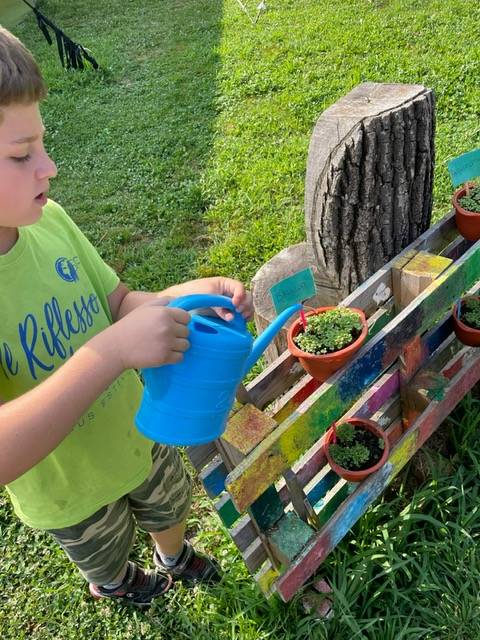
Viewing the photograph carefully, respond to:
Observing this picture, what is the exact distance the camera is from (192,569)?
204 cm

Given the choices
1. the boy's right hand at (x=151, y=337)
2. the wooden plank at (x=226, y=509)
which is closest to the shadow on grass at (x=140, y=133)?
the wooden plank at (x=226, y=509)

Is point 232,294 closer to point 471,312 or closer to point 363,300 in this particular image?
point 363,300

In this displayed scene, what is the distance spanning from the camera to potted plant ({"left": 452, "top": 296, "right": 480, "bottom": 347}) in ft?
6.68

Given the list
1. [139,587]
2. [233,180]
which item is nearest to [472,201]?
[139,587]

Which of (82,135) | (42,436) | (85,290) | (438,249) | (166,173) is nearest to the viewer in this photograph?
(42,436)

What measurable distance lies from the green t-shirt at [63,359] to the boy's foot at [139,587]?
581 mm

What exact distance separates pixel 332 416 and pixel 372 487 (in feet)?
1.16

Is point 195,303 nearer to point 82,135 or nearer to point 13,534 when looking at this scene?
point 13,534

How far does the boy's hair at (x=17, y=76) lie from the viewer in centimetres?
105

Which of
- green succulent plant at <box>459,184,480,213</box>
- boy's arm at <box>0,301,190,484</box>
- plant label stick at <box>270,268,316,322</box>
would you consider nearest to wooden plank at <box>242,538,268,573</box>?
plant label stick at <box>270,268,316,322</box>

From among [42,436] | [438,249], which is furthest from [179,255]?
[42,436]

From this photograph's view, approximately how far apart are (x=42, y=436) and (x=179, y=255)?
260cm

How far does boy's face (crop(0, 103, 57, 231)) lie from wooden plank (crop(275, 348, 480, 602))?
46.1 inches

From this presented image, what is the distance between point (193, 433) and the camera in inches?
45.2
